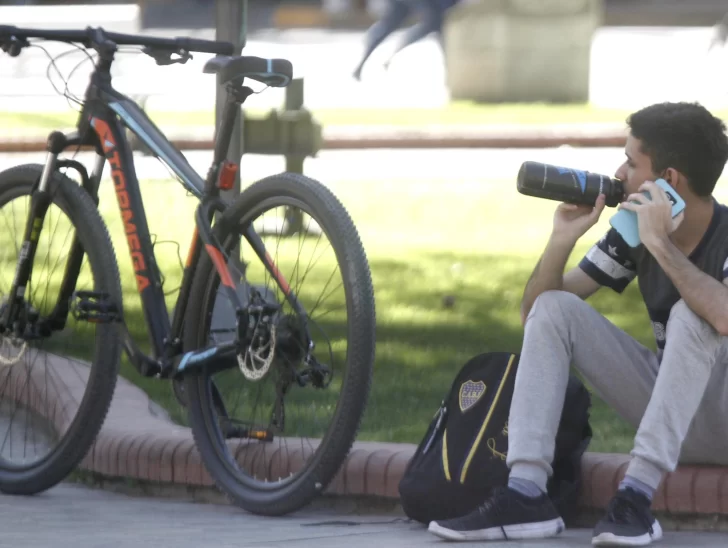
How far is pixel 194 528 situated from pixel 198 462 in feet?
1.87

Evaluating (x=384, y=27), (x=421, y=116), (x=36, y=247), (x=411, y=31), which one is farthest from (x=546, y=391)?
(x=411, y=31)

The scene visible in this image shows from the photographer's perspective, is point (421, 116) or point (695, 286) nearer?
point (695, 286)

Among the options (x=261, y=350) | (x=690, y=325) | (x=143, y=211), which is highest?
(x=143, y=211)

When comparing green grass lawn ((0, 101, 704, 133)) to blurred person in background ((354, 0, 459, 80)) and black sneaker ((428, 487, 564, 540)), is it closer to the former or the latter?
blurred person in background ((354, 0, 459, 80))

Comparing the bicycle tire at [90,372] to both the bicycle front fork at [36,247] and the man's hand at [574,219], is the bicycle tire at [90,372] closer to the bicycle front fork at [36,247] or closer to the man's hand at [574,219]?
the bicycle front fork at [36,247]

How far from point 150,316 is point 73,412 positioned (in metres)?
0.42

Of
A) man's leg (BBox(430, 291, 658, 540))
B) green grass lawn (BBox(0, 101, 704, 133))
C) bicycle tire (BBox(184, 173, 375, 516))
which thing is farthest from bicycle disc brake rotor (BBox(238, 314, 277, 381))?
green grass lawn (BBox(0, 101, 704, 133))

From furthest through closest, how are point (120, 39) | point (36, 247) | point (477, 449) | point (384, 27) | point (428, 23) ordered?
point (384, 27) → point (428, 23) → point (36, 247) → point (120, 39) → point (477, 449)

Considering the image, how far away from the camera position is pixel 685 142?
3805 millimetres

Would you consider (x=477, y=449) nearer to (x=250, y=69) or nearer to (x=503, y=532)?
(x=503, y=532)

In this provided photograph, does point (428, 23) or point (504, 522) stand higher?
point (428, 23)

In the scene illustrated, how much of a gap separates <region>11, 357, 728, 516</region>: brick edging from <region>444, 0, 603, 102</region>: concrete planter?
13740 millimetres

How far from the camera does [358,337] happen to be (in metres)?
3.74

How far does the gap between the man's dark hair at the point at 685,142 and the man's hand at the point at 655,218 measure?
0.36 ft
